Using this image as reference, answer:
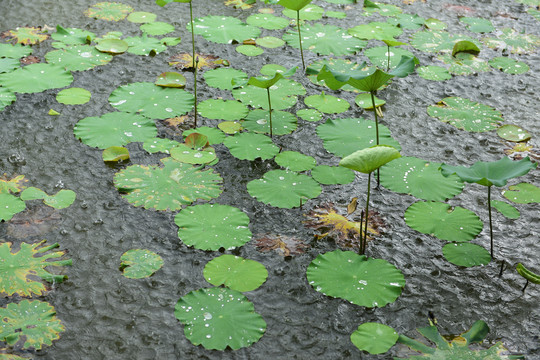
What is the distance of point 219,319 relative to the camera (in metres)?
1.53

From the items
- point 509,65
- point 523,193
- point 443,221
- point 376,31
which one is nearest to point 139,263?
point 443,221

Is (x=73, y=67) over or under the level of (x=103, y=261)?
over

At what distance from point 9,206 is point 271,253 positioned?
92 centimetres

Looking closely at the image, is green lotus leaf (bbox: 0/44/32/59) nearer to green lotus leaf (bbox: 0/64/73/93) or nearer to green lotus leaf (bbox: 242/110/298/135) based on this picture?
green lotus leaf (bbox: 0/64/73/93)

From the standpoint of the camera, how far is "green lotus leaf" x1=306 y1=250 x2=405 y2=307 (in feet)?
5.39

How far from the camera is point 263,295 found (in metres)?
1.65

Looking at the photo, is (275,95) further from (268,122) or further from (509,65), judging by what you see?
(509,65)

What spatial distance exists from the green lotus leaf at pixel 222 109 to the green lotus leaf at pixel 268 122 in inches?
1.8

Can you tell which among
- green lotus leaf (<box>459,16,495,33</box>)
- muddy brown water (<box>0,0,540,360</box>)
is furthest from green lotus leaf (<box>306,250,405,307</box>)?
green lotus leaf (<box>459,16,495,33</box>)

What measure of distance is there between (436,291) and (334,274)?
32cm

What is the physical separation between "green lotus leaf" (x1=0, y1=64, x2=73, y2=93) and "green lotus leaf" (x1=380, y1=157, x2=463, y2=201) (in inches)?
61.5

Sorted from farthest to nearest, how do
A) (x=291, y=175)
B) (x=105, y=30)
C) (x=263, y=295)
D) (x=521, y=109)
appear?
(x=105, y=30) → (x=521, y=109) → (x=291, y=175) → (x=263, y=295)

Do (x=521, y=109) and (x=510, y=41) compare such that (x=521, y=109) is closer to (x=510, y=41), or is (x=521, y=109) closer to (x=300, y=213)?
(x=510, y=41)

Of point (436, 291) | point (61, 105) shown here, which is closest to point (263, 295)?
point (436, 291)
